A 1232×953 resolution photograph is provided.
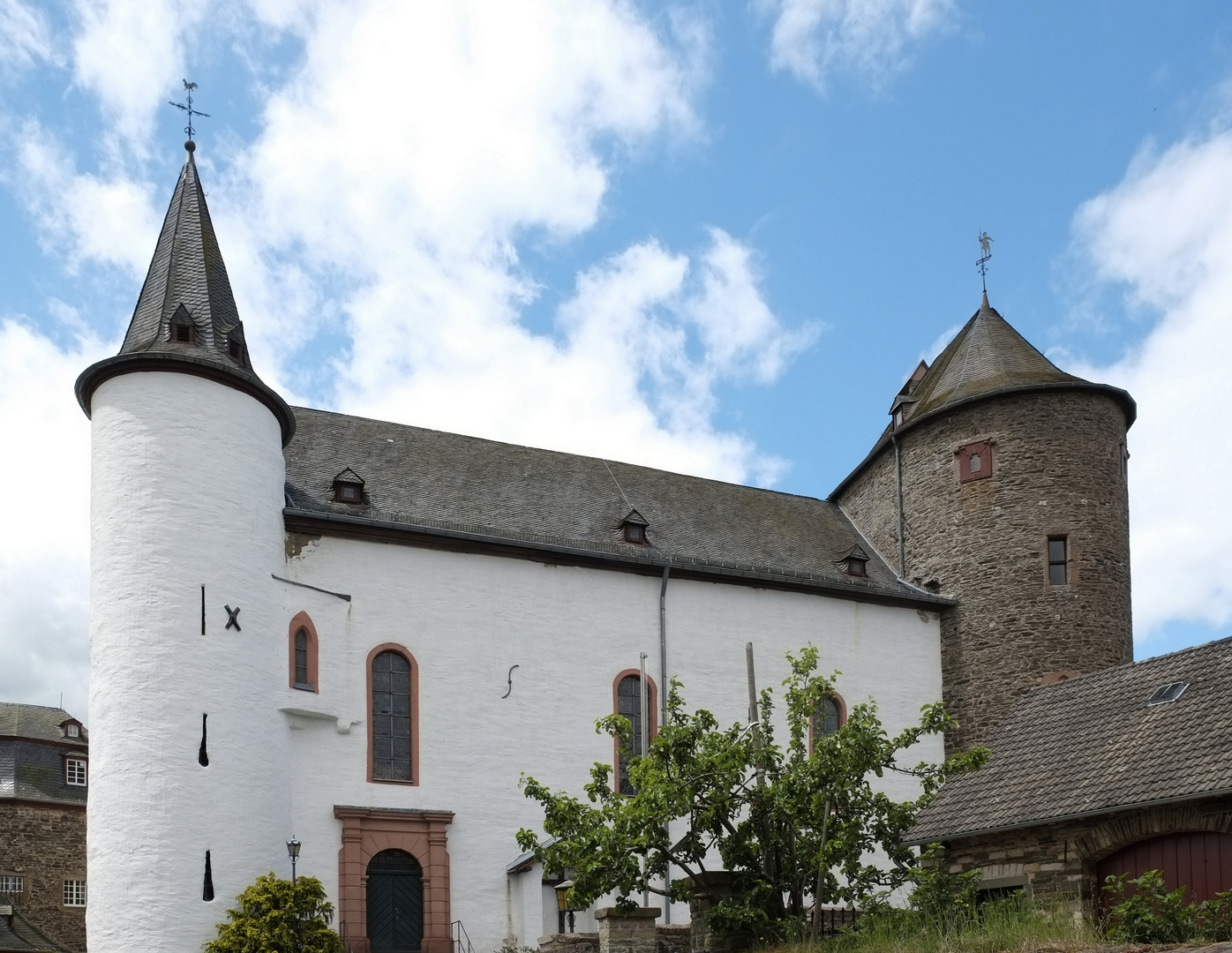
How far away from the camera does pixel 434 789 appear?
22.8 meters

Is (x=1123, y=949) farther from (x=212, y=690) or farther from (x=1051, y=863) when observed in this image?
(x=212, y=690)

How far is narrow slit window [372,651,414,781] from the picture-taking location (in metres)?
22.6

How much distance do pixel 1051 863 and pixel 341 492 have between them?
42.1 ft

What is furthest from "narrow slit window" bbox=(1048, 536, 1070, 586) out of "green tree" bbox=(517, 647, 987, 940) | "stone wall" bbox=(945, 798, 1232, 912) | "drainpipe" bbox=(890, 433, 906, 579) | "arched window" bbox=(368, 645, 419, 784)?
"arched window" bbox=(368, 645, 419, 784)

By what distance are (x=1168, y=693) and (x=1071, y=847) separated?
2540mm

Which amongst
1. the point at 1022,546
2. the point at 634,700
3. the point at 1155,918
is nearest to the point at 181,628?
the point at 634,700

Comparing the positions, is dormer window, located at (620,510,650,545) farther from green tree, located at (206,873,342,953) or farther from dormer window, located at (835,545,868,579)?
green tree, located at (206,873,342,953)

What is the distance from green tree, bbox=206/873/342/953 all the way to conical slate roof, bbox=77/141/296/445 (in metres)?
7.39

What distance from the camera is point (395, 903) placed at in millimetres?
22125

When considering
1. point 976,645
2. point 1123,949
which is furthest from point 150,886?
point 976,645

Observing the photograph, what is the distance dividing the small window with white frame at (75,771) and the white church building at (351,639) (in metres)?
18.0

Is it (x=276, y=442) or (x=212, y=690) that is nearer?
→ (x=212, y=690)

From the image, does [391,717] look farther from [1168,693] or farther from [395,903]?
[1168,693]

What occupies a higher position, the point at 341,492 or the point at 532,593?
the point at 341,492
